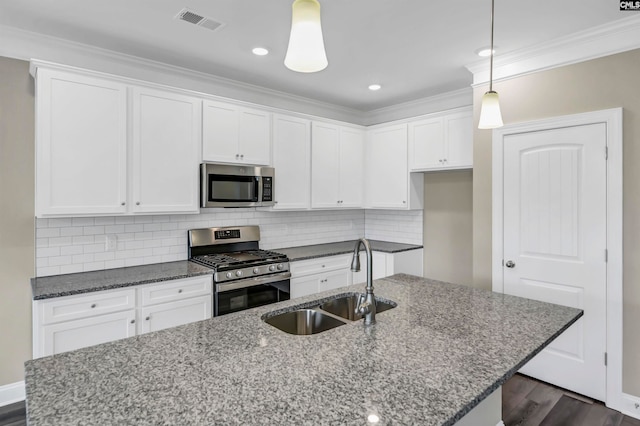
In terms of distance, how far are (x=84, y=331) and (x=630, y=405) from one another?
12.4 ft

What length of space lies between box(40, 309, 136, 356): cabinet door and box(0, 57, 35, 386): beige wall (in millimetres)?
566

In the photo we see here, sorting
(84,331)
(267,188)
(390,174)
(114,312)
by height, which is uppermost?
(390,174)

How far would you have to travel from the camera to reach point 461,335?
1.56 meters

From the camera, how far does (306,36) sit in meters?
1.25

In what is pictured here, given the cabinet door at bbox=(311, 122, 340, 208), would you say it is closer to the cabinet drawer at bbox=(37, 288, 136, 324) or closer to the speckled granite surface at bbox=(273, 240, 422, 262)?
the speckled granite surface at bbox=(273, 240, 422, 262)

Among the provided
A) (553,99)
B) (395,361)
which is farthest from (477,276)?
(395,361)

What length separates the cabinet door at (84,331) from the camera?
233 centimetres

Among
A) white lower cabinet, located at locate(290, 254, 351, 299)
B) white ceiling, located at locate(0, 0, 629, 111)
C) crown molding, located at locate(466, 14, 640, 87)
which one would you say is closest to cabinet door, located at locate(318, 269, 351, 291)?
white lower cabinet, located at locate(290, 254, 351, 299)

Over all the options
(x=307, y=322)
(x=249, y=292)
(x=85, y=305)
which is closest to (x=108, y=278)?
(x=85, y=305)

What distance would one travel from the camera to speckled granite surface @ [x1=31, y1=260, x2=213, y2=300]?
2.40 m

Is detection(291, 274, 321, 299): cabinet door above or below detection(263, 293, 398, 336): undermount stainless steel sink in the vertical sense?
below

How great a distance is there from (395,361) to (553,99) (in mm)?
2605

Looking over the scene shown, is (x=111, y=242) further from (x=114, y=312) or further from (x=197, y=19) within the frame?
(x=197, y=19)

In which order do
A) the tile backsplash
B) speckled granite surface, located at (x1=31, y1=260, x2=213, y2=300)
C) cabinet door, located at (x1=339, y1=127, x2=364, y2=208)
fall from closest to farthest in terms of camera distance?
speckled granite surface, located at (x1=31, y1=260, x2=213, y2=300) → the tile backsplash → cabinet door, located at (x1=339, y1=127, x2=364, y2=208)
